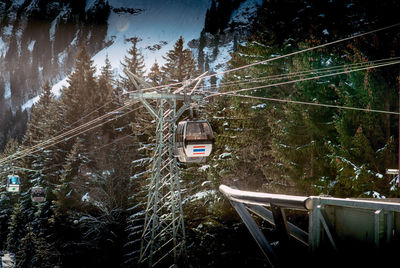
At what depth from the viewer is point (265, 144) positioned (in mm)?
23109

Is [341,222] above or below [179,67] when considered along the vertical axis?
below

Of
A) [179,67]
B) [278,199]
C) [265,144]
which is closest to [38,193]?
[179,67]

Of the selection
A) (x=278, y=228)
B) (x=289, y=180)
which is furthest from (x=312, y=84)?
(x=278, y=228)

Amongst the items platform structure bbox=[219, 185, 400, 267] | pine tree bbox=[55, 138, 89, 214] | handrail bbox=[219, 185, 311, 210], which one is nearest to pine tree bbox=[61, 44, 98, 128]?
pine tree bbox=[55, 138, 89, 214]

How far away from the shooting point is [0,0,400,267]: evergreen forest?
16719mm

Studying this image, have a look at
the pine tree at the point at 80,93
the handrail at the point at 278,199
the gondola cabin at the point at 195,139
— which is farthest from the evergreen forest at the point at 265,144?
the handrail at the point at 278,199

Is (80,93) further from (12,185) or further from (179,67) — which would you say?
(12,185)

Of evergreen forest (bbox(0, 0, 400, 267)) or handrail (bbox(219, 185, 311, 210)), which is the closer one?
handrail (bbox(219, 185, 311, 210))

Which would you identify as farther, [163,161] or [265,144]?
[265,144]

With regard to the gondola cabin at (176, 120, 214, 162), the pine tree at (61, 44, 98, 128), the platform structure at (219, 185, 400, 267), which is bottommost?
the platform structure at (219, 185, 400, 267)

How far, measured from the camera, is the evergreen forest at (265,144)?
54.9ft

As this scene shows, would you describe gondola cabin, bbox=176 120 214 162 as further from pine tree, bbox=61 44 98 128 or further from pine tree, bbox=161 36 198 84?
pine tree, bbox=61 44 98 128

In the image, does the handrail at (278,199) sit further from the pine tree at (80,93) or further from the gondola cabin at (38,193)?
the pine tree at (80,93)

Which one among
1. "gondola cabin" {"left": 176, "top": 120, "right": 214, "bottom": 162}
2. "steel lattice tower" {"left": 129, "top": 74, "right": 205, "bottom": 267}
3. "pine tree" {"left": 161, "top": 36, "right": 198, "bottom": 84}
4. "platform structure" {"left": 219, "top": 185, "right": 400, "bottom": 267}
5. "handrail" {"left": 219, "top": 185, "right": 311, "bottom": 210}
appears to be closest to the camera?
"platform structure" {"left": 219, "top": 185, "right": 400, "bottom": 267}
